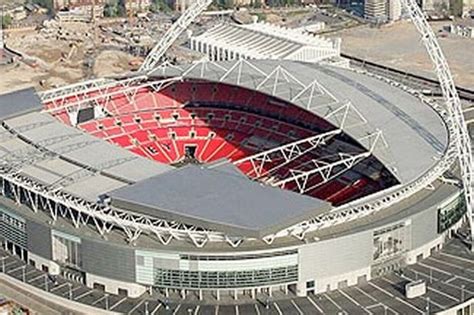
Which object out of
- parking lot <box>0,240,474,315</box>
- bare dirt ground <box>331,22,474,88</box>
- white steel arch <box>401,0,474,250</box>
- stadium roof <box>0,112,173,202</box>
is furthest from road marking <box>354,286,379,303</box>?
bare dirt ground <box>331,22,474,88</box>

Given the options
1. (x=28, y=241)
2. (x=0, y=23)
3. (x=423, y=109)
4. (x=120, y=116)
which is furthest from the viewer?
(x=0, y=23)

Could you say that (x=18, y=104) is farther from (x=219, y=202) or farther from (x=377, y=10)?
(x=377, y=10)

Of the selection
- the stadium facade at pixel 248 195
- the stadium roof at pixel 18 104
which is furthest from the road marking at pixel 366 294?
the stadium roof at pixel 18 104

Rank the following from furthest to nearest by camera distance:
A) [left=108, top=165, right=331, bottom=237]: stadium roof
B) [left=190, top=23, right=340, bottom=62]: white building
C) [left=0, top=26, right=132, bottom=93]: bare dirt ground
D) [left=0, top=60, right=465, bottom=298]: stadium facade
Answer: [left=0, top=26, right=132, bottom=93]: bare dirt ground
[left=190, top=23, right=340, bottom=62]: white building
[left=0, top=60, right=465, bottom=298]: stadium facade
[left=108, top=165, right=331, bottom=237]: stadium roof

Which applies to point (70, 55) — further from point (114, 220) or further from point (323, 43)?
point (114, 220)

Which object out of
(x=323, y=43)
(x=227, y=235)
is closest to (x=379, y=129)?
(x=227, y=235)

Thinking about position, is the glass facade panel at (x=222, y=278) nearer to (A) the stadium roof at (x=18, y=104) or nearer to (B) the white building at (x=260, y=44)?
(A) the stadium roof at (x=18, y=104)

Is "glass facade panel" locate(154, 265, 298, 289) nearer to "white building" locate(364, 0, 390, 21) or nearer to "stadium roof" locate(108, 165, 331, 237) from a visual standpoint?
"stadium roof" locate(108, 165, 331, 237)
